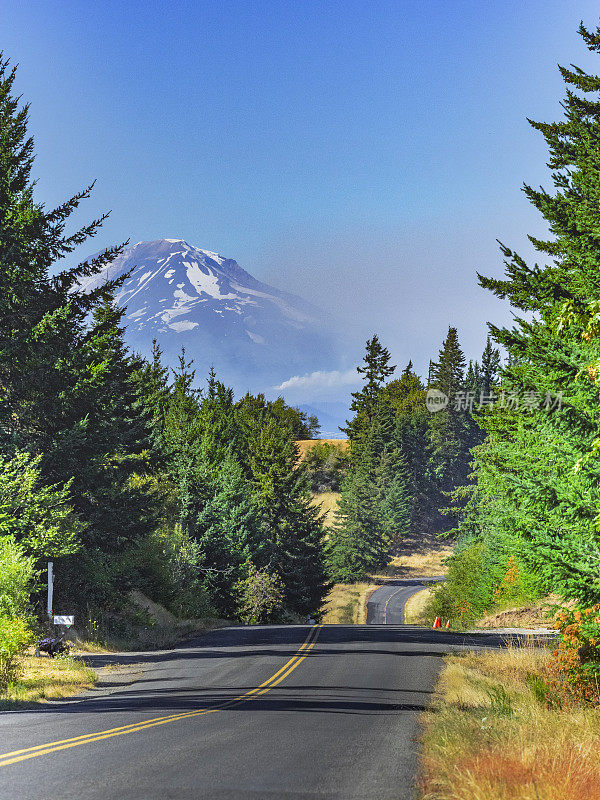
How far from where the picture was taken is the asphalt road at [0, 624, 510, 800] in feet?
26.1

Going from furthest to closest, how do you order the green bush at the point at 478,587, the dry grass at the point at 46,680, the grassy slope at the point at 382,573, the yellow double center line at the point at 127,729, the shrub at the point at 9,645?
the grassy slope at the point at 382,573 → the green bush at the point at 478,587 → the shrub at the point at 9,645 → the dry grass at the point at 46,680 → the yellow double center line at the point at 127,729

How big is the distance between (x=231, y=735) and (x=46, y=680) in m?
7.78

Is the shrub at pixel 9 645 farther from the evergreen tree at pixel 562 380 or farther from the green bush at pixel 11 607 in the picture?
the evergreen tree at pixel 562 380

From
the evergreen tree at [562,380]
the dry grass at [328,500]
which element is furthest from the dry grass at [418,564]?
the evergreen tree at [562,380]

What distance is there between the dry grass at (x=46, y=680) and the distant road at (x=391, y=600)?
148ft

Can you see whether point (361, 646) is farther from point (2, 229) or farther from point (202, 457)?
point (202, 457)

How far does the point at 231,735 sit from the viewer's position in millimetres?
10898

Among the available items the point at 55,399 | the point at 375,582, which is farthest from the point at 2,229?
the point at 375,582

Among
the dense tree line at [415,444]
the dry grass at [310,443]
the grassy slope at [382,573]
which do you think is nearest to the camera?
the grassy slope at [382,573]

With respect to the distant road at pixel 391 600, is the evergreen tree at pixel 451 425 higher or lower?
higher

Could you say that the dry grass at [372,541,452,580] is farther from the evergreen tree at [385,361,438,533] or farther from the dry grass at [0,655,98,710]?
the dry grass at [0,655,98,710]

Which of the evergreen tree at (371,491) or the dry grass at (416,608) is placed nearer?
the dry grass at (416,608)

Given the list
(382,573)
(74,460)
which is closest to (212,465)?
(74,460)

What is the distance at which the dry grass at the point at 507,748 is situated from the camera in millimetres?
7509
